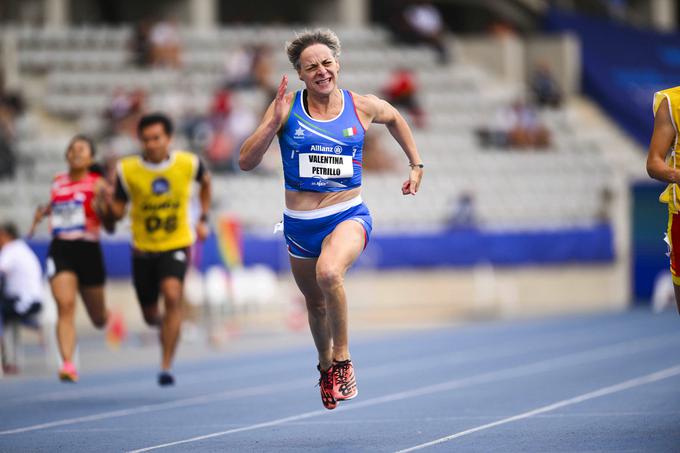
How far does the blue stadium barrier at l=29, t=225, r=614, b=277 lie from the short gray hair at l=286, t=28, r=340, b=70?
1407 centimetres

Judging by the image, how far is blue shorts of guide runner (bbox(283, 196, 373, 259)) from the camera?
825cm

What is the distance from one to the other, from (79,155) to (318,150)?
3911 millimetres

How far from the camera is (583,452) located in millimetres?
7320

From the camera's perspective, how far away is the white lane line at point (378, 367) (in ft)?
40.3

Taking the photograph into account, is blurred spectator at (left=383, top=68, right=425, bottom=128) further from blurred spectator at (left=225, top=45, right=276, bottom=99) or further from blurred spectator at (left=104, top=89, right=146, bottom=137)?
blurred spectator at (left=104, top=89, right=146, bottom=137)

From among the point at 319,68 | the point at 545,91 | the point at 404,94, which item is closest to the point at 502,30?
the point at 545,91

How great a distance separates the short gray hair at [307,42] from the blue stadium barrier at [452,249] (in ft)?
46.2

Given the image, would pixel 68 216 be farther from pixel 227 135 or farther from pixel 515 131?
pixel 515 131

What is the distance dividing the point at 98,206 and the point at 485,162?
17.6 metres

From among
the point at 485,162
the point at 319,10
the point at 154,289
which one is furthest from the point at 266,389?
the point at 319,10

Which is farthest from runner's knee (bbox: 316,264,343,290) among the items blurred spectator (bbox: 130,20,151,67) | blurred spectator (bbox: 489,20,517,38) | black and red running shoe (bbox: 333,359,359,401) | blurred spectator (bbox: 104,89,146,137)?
blurred spectator (bbox: 489,20,517,38)

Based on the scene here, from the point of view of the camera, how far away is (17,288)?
1509cm

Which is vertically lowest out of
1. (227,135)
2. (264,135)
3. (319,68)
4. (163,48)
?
(264,135)

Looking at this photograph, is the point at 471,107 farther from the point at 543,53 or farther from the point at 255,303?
the point at 255,303
